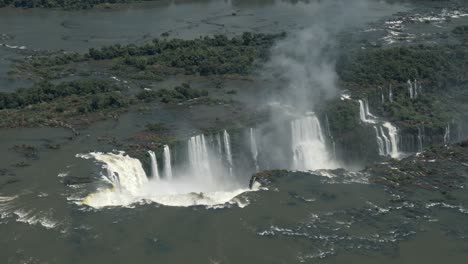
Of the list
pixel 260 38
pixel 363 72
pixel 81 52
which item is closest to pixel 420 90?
pixel 363 72

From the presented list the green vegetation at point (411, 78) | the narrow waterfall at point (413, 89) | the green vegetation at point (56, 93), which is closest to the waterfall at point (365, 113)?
the green vegetation at point (411, 78)

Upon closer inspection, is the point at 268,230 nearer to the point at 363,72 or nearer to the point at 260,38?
the point at 363,72

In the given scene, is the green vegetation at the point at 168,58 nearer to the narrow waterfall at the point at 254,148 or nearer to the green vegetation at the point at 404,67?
the green vegetation at the point at 404,67

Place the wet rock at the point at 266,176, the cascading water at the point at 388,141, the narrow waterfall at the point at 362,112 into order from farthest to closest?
the narrow waterfall at the point at 362,112 → the cascading water at the point at 388,141 → the wet rock at the point at 266,176

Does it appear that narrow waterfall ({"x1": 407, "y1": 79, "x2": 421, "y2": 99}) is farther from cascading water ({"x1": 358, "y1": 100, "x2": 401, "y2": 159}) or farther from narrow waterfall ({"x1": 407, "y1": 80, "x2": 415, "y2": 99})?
cascading water ({"x1": 358, "y1": 100, "x2": 401, "y2": 159})

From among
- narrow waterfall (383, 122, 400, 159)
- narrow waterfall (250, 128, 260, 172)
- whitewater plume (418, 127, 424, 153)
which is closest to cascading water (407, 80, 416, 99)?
whitewater plume (418, 127, 424, 153)

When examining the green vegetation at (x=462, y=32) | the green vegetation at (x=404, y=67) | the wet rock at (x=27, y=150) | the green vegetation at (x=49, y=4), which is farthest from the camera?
the green vegetation at (x=49, y=4)

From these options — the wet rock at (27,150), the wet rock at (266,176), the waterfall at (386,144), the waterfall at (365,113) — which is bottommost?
the waterfall at (386,144)
